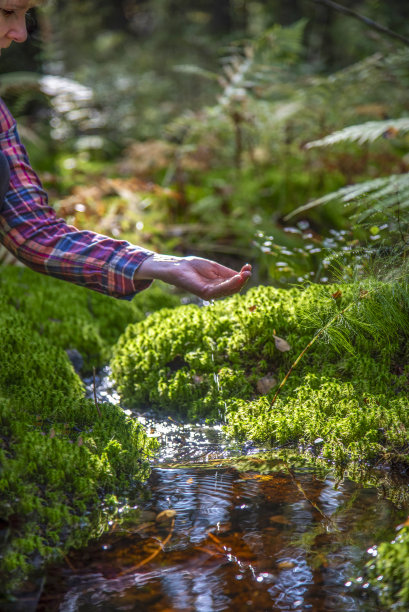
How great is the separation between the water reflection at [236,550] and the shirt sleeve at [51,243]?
922 mm

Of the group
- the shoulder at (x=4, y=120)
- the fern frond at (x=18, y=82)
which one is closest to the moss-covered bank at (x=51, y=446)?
the shoulder at (x=4, y=120)

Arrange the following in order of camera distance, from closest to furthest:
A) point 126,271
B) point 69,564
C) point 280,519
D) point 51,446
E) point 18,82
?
point 69,564
point 280,519
point 51,446
point 126,271
point 18,82

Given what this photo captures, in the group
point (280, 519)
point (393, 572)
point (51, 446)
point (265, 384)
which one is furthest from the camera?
point (265, 384)

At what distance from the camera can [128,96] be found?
30.4 feet

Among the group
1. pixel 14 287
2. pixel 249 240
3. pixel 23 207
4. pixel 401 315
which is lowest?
pixel 249 240

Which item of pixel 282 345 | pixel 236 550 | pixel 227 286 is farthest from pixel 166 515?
pixel 282 345

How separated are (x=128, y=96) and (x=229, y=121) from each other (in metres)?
4.17

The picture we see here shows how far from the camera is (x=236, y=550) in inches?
68.8

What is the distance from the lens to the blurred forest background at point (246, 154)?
360cm

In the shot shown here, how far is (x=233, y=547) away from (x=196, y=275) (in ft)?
3.49

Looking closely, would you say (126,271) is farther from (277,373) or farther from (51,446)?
(277,373)

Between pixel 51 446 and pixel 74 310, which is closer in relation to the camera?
pixel 51 446

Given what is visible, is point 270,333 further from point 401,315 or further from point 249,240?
point 249,240

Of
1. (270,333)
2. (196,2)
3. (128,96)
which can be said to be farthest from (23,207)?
(196,2)
